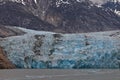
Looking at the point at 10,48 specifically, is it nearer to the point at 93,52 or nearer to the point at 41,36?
the point at 41,36

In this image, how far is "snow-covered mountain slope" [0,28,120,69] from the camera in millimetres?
91188

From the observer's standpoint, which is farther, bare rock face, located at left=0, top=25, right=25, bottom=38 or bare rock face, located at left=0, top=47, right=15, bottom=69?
bare rock face, located at left=0, top=25, right=25, bottom=38

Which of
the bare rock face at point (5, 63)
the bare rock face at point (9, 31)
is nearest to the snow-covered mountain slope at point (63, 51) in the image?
the bare rock face at point (5, 63)

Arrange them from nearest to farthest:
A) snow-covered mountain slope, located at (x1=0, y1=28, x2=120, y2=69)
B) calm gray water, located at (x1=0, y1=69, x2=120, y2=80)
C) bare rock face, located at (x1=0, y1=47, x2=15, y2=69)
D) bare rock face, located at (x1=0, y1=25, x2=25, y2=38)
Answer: calm gray water, located at (x1=0, y1=69, x2=120, y2=80)
bare rock face, located at (x1=0, y1=47, x2=15, y2=69)
snow-covered mountain slope, located at (x1=0, y1=28, x2=120, y2=69)
bare rock face, located at (x1=0, y1=25, x2=25, y2=38)

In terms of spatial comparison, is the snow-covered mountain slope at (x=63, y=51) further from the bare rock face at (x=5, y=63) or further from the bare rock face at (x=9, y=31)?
the bare rock face at (x=9, y=31)

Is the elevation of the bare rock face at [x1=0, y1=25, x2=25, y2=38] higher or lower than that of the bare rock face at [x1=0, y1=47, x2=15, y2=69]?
higher

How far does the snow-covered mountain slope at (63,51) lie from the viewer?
91.2 m

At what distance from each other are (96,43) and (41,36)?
418 inches

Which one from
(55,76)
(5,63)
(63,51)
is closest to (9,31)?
(63,51)

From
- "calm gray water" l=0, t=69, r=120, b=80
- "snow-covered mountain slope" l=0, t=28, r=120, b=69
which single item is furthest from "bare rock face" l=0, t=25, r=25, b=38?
"calm gray water" l=0, t=69, r=120, b=80

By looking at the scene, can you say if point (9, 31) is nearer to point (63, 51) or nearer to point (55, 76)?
point (63, 51)

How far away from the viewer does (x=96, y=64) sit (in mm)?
91500

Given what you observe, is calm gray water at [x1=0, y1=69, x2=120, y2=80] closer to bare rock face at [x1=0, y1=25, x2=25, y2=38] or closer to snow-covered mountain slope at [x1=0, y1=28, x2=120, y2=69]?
snow-covered mountain slope at [x1=0, y1=28, x2=120, y2=69]

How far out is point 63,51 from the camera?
94562mm
